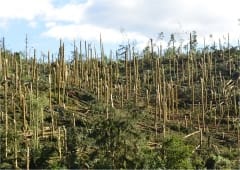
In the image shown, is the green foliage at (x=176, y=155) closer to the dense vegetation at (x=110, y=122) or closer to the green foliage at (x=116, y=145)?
the dense vegetation at (x=110, y=122)

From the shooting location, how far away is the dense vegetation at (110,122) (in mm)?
21516

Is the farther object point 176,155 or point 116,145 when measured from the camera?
point 116,145

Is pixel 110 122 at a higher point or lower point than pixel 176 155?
higher

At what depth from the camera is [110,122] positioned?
70.8 ft

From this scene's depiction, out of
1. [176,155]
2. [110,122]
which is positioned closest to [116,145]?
[110,122]

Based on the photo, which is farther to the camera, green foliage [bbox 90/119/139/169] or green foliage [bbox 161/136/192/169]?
green foliage [bbox 90/119/139/169]

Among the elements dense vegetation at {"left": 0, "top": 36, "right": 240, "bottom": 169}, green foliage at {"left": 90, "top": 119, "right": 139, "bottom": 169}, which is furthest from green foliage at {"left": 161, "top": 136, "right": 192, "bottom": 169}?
green foliage at {"left": 90, "top": 119, "right": 139, "bottom": 169}

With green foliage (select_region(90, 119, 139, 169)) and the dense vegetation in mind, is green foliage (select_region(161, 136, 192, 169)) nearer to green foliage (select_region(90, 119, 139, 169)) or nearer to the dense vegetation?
the dense vegetation

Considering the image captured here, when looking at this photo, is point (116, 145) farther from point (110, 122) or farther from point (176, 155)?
point (176, 155)

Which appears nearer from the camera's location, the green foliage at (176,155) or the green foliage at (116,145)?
the green foliage at (176,155)

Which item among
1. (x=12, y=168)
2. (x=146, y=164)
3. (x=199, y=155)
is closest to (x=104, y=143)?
(x=146, y=164)

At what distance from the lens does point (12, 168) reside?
22.0 m

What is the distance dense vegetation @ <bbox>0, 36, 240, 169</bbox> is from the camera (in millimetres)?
21516

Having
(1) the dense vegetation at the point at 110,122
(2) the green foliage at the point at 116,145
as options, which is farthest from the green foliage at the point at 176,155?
(2) the green foliage at the point at 116,145
